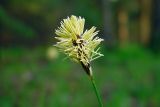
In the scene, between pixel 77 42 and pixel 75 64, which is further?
pixel 75 64

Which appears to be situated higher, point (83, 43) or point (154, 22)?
point (154, 22)

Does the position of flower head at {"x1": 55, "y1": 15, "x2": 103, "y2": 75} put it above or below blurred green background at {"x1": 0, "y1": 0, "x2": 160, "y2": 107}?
below

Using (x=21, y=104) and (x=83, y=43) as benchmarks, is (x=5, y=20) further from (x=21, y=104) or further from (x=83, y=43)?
(x=83, y=43)

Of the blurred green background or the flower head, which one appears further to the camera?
the blurred green background

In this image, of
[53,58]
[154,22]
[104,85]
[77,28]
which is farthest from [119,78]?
[154,22]
